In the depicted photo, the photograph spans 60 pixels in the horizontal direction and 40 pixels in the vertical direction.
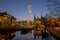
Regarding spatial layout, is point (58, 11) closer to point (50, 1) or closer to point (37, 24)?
point (50, 1)

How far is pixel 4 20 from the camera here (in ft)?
113

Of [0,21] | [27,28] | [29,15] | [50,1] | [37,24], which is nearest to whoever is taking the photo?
[50,1]

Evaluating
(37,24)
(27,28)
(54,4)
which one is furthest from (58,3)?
(37,24)

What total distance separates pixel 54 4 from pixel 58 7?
2.02 feet

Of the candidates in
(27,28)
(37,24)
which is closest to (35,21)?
(37,24)

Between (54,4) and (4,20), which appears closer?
(54,4)

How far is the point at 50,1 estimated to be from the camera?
13.3 meters

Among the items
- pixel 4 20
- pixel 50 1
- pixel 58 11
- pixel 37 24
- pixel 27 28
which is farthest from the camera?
pixel 37 24

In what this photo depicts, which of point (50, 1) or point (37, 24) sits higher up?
point (50, 1)

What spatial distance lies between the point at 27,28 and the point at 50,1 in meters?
27.9

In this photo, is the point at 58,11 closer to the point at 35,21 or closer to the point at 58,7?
the point at 58,7

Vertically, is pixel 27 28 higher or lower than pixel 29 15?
lower

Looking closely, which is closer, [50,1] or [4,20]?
[50,1]

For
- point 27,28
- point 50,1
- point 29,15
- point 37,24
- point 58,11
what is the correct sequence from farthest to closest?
point 37,24, point 29,15, point 27,28, point 50,1, point 58,11
